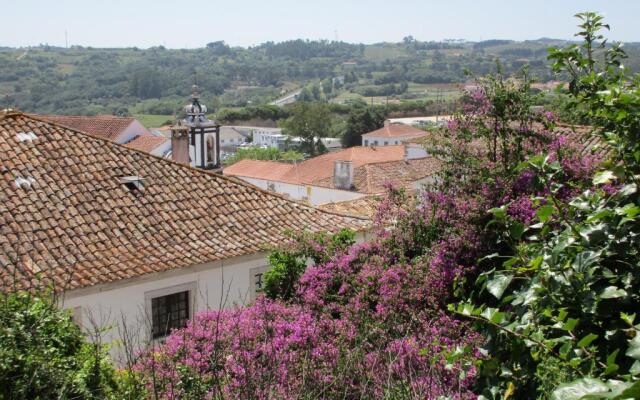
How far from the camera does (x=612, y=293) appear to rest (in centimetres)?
275

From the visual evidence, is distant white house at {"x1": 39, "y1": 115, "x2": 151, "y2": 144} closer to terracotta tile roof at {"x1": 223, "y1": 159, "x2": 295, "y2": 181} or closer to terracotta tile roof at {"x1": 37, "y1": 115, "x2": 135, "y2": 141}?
terracotta tile roof at {"x1": 37, "y1": 115, "x2": 135, "y2": 141}

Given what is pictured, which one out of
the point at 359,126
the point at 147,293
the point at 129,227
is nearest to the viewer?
the point at 147,293

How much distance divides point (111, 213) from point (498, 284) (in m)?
9.44

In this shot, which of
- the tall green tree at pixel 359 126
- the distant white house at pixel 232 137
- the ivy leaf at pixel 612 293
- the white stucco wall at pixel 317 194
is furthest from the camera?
the distant white house at pixel 232 137

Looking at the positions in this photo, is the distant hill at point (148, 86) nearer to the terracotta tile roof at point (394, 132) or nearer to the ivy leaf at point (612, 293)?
the terracotta tile roof at point (394, 132)

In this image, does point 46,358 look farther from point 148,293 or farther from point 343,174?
point 343,174

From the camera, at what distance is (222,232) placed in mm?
12016

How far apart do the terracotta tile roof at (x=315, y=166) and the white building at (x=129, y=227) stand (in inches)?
998

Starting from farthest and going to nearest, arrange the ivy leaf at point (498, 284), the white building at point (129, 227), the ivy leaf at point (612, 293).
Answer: the white building at point (129, 227), the ivy leaf at point (498, 284), the ivy leaf at point (612, 293)

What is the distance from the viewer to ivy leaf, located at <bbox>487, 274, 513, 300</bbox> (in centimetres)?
283

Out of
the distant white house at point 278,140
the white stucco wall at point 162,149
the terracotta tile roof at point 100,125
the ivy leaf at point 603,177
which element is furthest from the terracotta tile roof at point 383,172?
the distant white house at point 278,140

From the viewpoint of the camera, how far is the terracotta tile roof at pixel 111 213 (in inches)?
396

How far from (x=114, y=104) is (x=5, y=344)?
128m

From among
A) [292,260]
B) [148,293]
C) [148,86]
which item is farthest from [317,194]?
[148,86]
